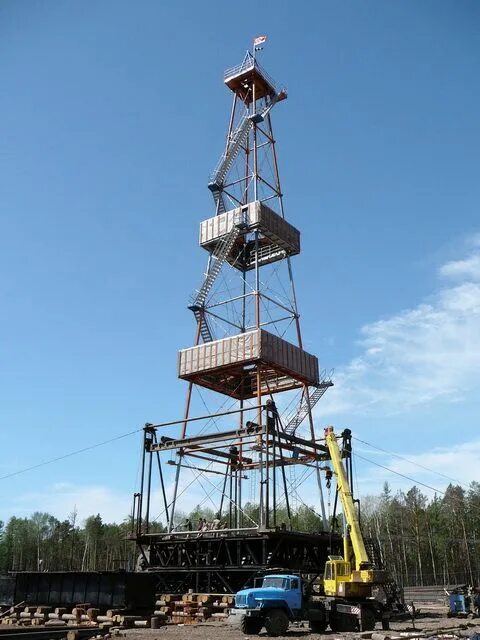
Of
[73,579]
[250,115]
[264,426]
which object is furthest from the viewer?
[250,115]

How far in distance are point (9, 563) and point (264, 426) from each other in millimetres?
81418

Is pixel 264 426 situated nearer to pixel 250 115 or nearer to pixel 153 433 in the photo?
pixel 153 433

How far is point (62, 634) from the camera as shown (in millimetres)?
16922

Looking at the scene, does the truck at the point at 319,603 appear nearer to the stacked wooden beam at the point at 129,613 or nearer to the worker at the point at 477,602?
the stacked wooden beam at the point at 129,613

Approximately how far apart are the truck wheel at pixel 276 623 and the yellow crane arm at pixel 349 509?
4329 millimetres

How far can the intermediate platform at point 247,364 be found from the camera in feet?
118

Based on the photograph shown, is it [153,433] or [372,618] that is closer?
[372,618]

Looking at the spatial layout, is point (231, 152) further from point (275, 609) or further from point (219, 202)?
point (275, 609)

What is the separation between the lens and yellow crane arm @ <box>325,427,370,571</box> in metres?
23.5

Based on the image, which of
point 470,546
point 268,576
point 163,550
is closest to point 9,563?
point 470,546

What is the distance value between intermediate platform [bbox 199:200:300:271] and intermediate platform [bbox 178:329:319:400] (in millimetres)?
7075

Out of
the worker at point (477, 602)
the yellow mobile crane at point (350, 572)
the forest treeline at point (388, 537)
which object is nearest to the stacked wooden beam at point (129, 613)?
the yellow mobile crane at point (350, 572)

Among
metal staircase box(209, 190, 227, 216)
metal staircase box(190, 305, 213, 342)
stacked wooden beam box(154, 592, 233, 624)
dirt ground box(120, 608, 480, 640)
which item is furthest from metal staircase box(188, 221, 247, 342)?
dirt ground box(120, 608, 480, 640)

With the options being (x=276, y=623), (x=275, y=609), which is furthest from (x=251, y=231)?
(x=276, y=623)
